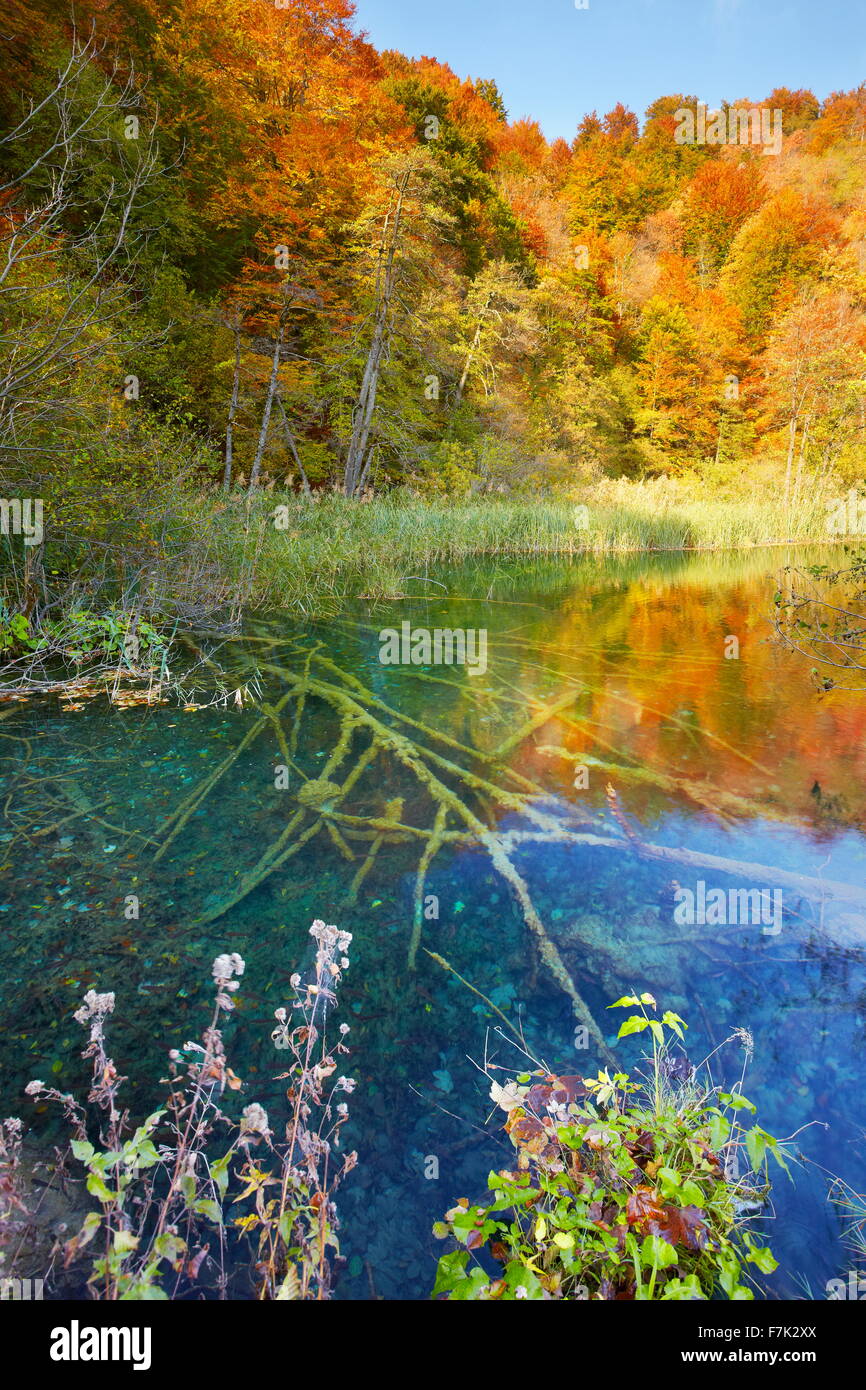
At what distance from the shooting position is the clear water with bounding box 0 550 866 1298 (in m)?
1.77

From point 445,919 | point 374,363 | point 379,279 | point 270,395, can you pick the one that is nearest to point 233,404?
point 270,395

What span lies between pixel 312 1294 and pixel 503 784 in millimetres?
2863

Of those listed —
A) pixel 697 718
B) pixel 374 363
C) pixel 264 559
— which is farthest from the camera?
pixel 374 363

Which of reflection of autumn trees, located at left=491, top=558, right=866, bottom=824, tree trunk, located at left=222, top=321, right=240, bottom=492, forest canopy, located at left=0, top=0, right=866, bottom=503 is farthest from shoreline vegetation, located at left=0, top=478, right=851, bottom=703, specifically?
tree trunk, located at left=222, top=321, right=240, bottom=492

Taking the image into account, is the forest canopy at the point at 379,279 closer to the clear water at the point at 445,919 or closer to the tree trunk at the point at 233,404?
the tree trunk at the point at 233,404

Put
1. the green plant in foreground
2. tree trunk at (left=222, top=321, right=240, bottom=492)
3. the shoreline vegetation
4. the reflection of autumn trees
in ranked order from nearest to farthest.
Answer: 1. the green plant in foreground
2. the reflection of autumn trees
3. the shoreline vegetation
4. tree trunk at (left=222, top=321, right=240, bottom=492)

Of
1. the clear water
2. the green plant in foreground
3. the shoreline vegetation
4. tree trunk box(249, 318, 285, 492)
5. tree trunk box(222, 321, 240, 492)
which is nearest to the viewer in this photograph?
the green plant in foreground

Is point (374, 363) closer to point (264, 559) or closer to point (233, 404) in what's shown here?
point (233, 404)

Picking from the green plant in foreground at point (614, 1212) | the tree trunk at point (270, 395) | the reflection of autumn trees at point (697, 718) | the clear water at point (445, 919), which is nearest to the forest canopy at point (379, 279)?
the tree trunk at point (270, 395)

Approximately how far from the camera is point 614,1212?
1.31 m

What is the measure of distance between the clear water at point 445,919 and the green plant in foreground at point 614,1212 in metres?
0.27

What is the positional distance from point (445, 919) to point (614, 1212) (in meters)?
1.45

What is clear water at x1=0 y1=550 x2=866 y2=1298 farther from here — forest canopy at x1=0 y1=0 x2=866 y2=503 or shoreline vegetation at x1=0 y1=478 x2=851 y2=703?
forest canopy at x1=0 y1=0 x2=866 y2=503

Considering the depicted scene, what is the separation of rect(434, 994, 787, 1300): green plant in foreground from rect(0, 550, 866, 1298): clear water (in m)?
0.27
